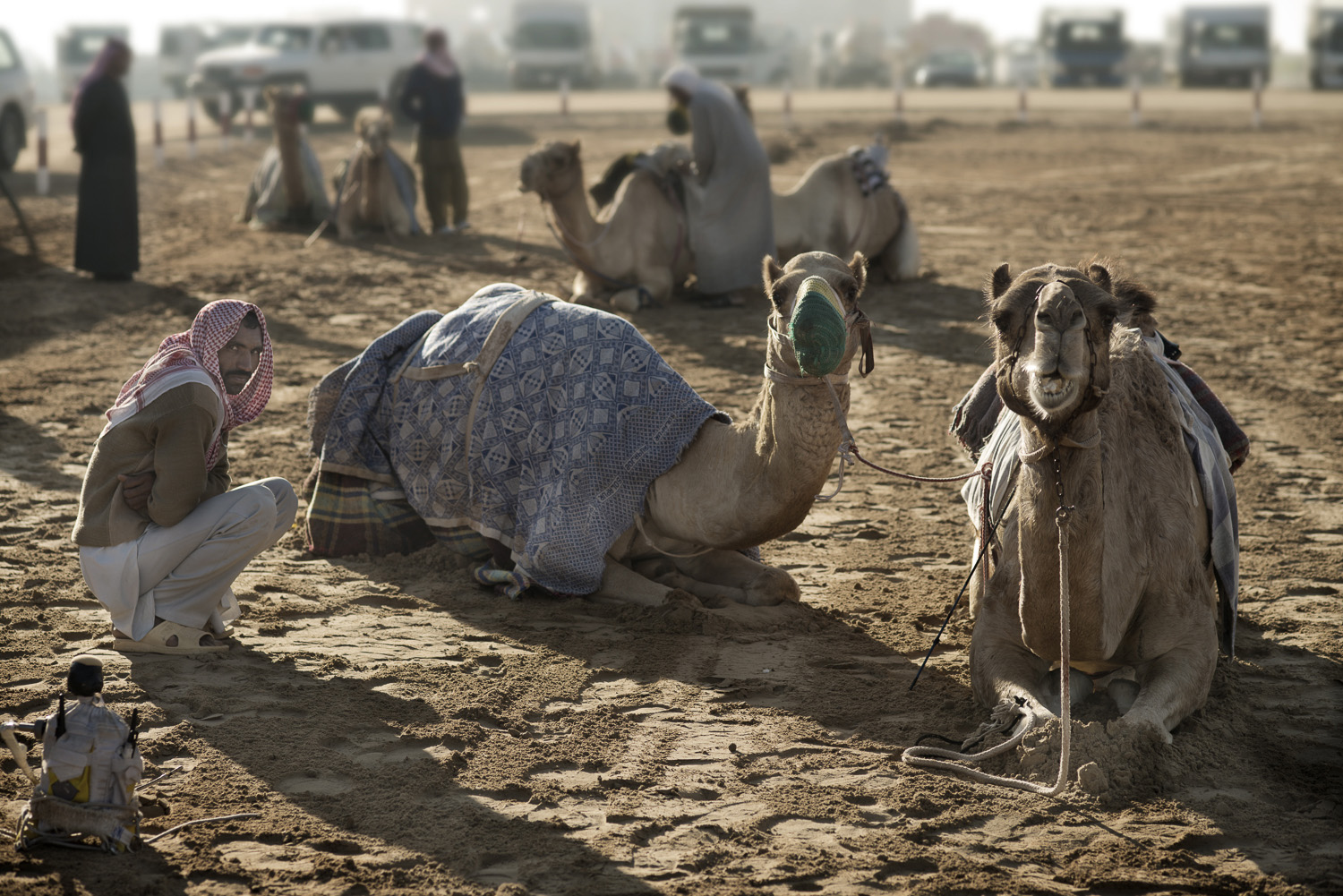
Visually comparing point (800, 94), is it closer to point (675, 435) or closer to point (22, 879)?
point (675, 435)

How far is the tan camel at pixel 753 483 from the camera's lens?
15.0ft

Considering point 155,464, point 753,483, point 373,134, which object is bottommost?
point 753,483

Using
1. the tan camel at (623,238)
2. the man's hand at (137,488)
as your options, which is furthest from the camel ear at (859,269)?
the tan camel at (623,238)

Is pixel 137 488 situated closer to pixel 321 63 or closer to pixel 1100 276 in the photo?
pixel 1100 276

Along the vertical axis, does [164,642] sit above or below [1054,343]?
below

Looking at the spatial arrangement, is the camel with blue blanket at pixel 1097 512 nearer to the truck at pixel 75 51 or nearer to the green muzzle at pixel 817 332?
the green muzzle at pixel 817 332

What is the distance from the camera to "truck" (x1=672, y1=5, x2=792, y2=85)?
35.2m

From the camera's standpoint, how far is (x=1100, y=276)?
12.4ft

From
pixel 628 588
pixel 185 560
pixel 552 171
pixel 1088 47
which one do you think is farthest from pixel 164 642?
pixel 1088 47

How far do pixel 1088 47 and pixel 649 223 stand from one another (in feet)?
94.6

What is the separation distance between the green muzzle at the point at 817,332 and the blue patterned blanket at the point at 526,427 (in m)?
0.95

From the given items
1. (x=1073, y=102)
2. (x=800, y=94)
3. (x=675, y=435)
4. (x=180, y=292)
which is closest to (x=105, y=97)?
(x=180, y=292)

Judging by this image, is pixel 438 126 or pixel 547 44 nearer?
pixel 438 126

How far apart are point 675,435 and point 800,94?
104 feet
